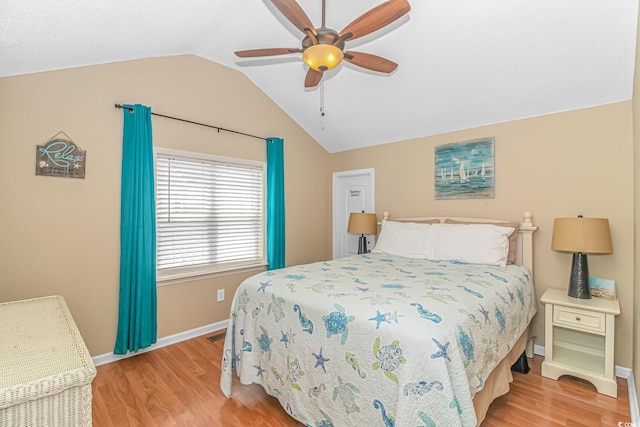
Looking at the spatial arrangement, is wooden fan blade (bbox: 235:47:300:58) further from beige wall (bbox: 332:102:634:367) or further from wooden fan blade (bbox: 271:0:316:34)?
beige wall (bbox: 332:102:634:367)

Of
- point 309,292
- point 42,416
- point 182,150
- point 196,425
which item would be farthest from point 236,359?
point 182,150

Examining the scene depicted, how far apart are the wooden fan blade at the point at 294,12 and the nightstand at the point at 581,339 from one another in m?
2.57

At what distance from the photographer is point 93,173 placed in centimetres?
249

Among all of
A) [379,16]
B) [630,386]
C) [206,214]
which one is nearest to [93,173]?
[206,214]

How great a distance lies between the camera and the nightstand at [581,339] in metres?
2.11

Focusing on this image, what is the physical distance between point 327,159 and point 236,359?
310 centimetres

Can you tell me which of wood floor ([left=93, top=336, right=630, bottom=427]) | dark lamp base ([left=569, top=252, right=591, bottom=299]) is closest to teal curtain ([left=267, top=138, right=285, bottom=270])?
wood floor ([left=93, top=336, right=630, bottom=427])

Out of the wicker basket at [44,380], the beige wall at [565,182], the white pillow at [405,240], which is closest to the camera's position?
the wicker basket at [44,380]

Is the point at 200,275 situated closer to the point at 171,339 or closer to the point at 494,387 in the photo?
the point at 171,339

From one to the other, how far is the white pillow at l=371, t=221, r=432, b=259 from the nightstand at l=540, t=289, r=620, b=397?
106 centimetres

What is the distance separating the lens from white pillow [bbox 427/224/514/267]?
2.62m

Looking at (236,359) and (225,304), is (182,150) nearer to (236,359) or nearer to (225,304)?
(225,304)

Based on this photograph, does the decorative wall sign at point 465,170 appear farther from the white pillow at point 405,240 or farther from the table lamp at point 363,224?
the table lamp at point 363,224

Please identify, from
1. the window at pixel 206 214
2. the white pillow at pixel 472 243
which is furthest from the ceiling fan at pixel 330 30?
the white pillow at pixel 472 243
